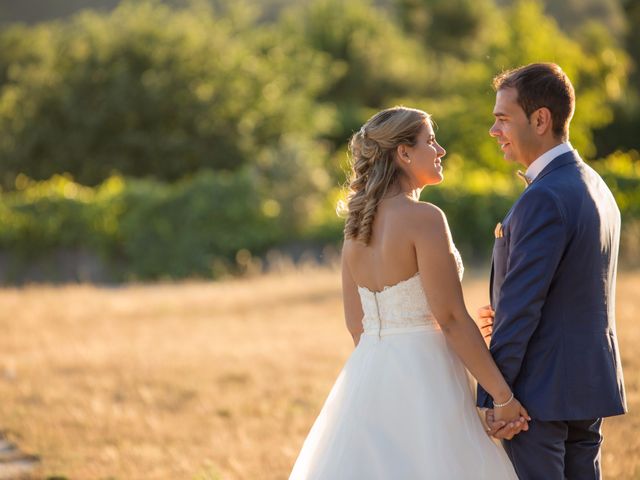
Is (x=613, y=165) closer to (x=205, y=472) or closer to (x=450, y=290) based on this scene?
(x=205, y=472)

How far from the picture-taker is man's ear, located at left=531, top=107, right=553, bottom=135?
3.47 metres

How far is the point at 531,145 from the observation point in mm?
3531

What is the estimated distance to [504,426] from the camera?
3486 millimetres

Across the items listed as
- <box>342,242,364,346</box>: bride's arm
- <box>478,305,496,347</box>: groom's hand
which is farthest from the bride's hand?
<box>342,242,364,346</box>: bride's arm

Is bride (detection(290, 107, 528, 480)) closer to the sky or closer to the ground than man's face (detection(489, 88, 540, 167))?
closer to the ground

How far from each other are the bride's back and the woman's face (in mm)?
118

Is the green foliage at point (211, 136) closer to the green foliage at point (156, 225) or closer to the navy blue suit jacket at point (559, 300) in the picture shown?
the green foliage at point (156, 225)

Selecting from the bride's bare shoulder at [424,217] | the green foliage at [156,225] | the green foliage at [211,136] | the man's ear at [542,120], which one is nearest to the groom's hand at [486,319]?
the bride's bare shoulder at [424,217]

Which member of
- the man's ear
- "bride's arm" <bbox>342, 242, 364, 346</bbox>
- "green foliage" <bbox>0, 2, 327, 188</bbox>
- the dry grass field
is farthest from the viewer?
"green foliage" <bbox>0, 2, 327, 188</bbox>

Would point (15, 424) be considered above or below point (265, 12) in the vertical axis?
below

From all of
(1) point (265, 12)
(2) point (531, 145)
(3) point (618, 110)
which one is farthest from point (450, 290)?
(1) point (265, 12)

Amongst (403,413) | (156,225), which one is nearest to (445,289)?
(403,413)

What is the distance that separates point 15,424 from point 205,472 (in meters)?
2.37

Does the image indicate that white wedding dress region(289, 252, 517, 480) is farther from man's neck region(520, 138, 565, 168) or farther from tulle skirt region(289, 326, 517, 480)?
man's neck region(520, 138, 565, 168)
